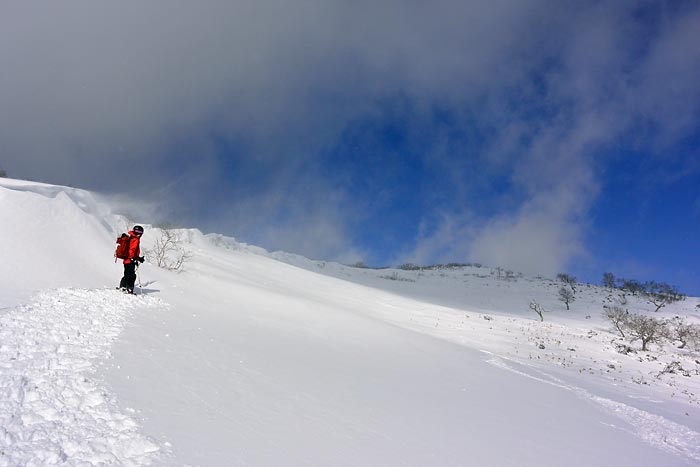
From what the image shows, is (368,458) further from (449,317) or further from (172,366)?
(449,317)


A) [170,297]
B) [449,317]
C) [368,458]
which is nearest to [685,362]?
[449,317]

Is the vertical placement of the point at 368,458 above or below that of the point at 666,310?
below

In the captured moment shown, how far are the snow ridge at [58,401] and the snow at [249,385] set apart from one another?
2 centimetres

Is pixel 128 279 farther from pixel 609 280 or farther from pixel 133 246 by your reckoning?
pixel 609 280

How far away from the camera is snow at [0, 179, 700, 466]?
3.48 meters

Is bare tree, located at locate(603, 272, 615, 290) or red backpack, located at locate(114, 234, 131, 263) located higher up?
bare tree, located at locate(603, 272, 615, 290)

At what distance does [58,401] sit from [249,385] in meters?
2.36

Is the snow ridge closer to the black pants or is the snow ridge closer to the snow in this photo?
the snow

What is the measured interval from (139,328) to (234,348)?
1758 millimetres

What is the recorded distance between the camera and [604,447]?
6.34 meters

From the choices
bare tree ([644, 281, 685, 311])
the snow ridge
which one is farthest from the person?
bare tree ([644, 281, 685, 311])

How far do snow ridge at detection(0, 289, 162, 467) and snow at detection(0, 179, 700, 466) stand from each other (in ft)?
0.05

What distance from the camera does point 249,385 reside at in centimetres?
539

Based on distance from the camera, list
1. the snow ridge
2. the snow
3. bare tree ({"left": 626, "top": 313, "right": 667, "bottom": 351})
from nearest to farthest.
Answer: the snow ridge, the snow, bare tree ({"left": 626, "top": 313, "right": 667, "bottom": 351})
